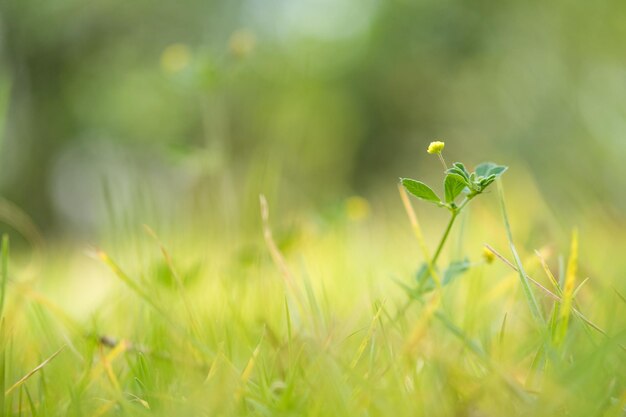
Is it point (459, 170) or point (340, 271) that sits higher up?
point (459, 170)

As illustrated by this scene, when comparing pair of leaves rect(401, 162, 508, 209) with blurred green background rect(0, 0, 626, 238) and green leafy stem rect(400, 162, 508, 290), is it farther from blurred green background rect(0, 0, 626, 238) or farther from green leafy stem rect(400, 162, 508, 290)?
blurred green background rect(0, 0, 626, 238)

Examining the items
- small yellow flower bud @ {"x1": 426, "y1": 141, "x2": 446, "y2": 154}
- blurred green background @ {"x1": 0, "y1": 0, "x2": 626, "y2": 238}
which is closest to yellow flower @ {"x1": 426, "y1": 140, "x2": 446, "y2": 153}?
small yellow flower bud @ {"x1": 426, "y1": 141, "x2": 446, "y2": 154}

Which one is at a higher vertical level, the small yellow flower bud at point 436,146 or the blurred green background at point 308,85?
the small yellow flower bud at point 436,146

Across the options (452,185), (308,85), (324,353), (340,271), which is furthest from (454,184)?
(308,85)

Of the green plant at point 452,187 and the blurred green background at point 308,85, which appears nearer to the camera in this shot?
the green plant at point 452,187

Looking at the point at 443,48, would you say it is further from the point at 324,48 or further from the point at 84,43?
the point at 84,43

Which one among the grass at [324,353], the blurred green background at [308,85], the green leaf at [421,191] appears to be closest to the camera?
the grass at [324,353]

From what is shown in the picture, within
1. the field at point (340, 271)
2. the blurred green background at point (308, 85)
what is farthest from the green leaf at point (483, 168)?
the blurred green background at point (308, 85)

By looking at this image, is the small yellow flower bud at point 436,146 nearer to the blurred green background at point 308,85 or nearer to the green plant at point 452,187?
the green plant at point 452,187

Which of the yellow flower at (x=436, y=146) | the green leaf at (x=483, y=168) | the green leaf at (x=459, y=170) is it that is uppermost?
the yellow flower at (x=436, y=146)

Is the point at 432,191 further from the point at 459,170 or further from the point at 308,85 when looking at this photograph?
the point at 308,85
